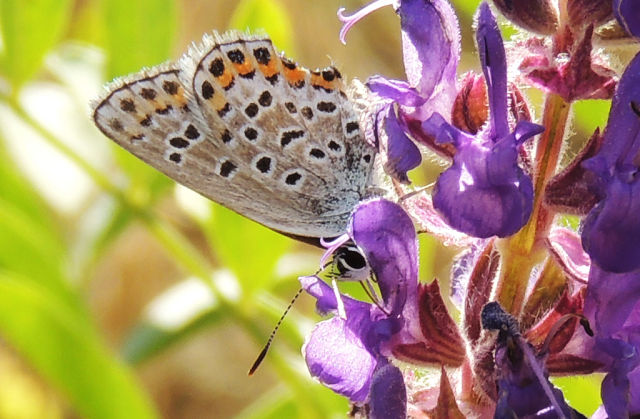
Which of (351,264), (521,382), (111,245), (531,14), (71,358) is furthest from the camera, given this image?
(111,245)

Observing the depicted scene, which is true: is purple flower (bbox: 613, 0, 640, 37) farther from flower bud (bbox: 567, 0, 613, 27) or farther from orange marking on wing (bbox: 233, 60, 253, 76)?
orange marking on wing (bbox: 233, 60, 253, 76)

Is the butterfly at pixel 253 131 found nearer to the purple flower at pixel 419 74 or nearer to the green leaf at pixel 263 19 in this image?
the purple flower at pixel 419 74

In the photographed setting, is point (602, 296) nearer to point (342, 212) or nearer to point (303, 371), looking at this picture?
point (342, 212)

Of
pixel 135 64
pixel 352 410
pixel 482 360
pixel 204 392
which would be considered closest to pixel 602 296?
pixel 482 360

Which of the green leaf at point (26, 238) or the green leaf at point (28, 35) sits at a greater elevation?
the green leaf at point (28, 35)

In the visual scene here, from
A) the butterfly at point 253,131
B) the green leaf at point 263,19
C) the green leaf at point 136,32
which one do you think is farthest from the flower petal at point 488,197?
the green leaf at point 136,32

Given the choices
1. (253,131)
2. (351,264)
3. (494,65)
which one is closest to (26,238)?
(253,131)

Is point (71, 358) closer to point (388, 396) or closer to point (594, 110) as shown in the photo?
point (388, 396)
